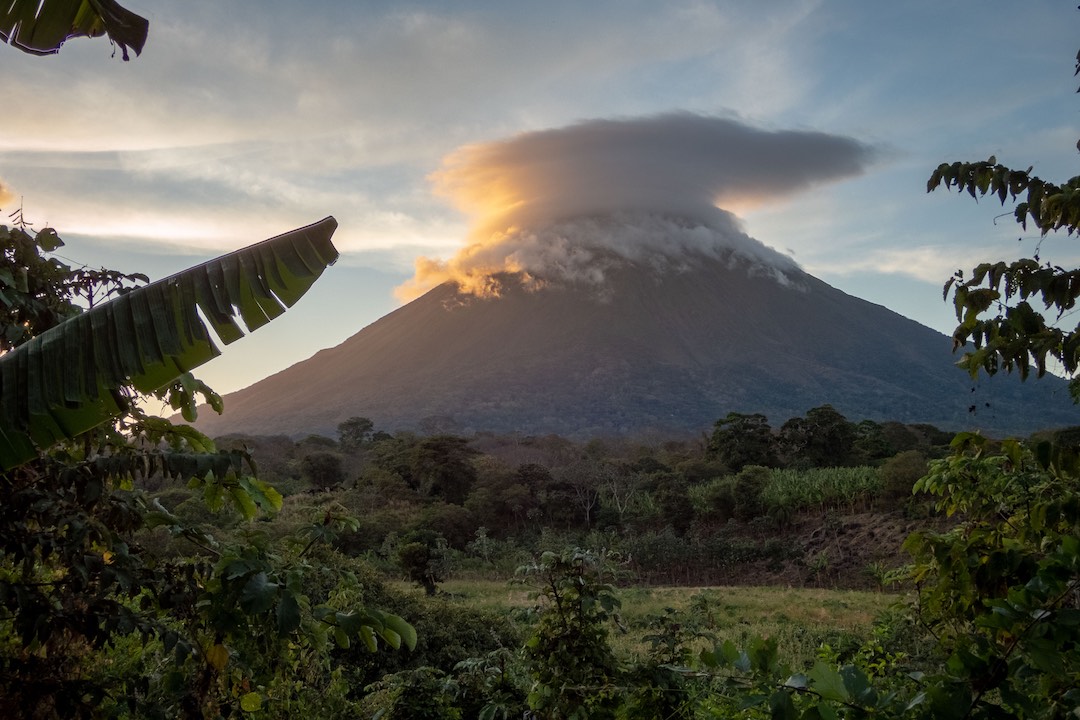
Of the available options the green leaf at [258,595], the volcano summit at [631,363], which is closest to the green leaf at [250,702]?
the green leaf at [258,595]

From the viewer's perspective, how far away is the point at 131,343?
6.40ft

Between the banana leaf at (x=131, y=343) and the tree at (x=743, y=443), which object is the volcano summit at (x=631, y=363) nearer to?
the tree at (x=743, y=443)

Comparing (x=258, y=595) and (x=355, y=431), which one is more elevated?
(x=258, y=595)

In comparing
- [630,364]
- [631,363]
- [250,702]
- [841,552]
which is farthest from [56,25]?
[631,363]

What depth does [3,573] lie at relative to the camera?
2924 millimetres

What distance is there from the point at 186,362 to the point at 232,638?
0.78 meters

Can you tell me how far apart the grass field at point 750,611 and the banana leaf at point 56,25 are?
7.69 meters

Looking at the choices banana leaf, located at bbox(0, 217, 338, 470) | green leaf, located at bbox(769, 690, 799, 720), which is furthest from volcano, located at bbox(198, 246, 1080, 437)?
green leaf, located at bbox(769, 690, 799, 720)

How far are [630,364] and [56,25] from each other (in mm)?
102443

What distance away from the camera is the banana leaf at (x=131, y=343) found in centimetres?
186

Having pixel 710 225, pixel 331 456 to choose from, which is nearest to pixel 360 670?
pixel 331 456

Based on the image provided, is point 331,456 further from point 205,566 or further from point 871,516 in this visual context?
point 205,566

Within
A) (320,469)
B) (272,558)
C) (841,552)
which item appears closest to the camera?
(272,558)

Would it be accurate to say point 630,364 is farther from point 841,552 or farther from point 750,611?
point 750,611
